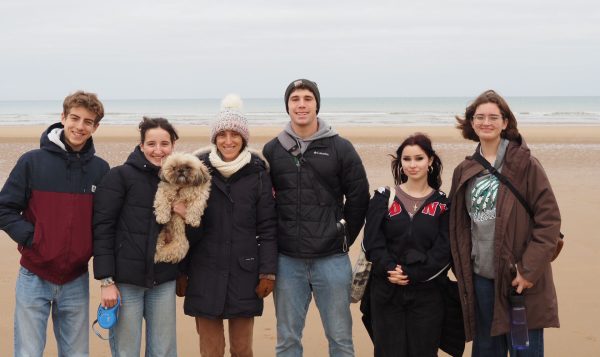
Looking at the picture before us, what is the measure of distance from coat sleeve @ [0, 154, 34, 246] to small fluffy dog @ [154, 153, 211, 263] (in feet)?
2.62

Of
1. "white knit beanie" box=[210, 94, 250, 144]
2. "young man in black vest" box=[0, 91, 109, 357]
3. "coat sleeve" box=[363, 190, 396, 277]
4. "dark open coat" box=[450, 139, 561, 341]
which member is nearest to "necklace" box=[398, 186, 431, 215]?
"coat sleeve" box=[363, 190, 396, 277]

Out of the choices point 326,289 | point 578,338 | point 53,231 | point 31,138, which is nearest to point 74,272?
point 53,231

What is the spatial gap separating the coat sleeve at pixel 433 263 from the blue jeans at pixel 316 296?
586 mm

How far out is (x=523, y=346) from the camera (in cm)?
365

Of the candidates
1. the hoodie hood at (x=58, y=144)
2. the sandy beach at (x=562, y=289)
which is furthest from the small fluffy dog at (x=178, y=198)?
the sandy beach at (x=562, y=289)

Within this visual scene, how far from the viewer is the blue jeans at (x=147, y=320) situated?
12.5 ft

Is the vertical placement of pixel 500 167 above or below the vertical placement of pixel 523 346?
above

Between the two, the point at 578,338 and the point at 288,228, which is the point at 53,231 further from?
the point at 578,338

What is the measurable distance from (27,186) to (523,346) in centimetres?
334

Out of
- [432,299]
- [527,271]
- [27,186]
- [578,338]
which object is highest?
[27,186]

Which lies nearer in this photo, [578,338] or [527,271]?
[527,271]

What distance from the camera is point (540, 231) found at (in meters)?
3.55

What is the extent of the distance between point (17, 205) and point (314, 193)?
1963 mm

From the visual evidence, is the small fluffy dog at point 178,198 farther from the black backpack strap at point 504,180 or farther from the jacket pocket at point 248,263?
the black backpack strap at point 504,180
